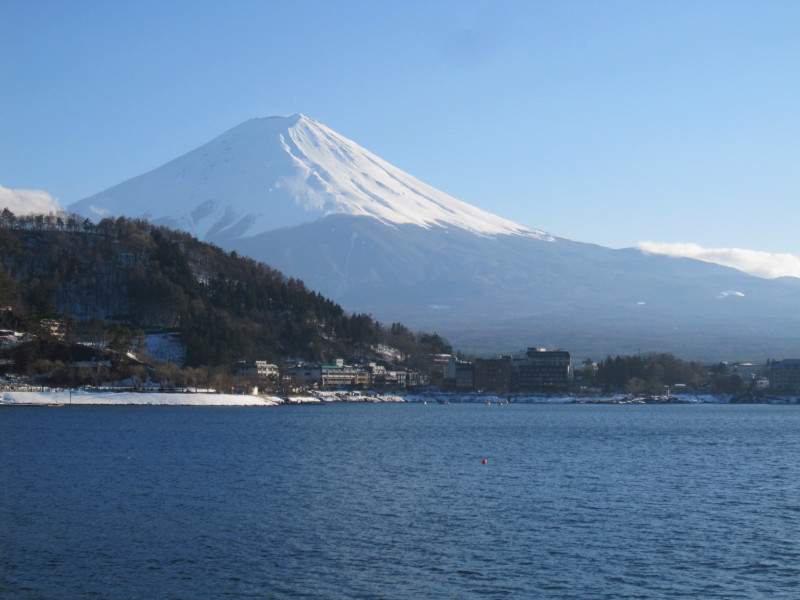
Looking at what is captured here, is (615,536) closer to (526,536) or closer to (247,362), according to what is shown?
(526,536)

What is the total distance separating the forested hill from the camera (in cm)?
13662

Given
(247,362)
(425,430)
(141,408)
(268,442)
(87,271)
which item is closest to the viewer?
(268,442)

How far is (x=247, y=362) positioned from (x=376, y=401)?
697 inches

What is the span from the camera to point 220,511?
3058cm

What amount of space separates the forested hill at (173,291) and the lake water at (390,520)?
7958cm

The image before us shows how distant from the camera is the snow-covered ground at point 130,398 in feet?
293

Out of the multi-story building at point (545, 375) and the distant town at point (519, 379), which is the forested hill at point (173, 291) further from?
the multi-story building at point (545, 375)

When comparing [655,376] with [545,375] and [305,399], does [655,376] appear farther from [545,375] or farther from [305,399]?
[305,399]

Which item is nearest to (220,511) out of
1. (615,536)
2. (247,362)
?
(615,536)

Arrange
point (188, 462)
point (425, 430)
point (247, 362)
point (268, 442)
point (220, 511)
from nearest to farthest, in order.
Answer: point (220, 511)
point (188, 462)
point (268, 442)
point (425, 430)
point (247, 362)

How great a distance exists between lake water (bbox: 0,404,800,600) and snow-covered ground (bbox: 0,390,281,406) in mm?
36598

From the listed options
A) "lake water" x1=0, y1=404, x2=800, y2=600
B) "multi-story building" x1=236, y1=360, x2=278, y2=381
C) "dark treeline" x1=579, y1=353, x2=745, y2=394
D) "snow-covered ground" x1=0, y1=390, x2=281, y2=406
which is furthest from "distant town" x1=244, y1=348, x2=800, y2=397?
"lake water" x1=0, y1=404, x2=800, y2=600

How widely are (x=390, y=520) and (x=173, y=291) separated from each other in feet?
379

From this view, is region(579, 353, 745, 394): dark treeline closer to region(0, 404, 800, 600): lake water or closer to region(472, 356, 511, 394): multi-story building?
region(472, 356, 511, 394): multi-story building
